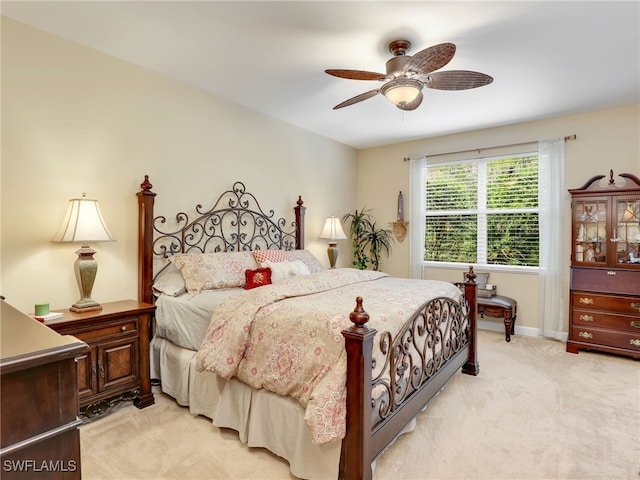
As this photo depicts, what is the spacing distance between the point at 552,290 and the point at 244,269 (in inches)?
142

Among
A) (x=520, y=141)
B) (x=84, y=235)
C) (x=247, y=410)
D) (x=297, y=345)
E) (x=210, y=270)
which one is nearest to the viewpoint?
(x=297, y=345)

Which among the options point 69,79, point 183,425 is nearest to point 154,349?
point 183,425

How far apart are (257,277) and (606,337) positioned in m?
3.57

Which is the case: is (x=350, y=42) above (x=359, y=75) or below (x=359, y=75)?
above

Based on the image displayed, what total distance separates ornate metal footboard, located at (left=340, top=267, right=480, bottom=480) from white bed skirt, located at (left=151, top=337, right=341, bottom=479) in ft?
0.53

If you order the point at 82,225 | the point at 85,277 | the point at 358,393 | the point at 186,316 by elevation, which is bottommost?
the point at 358,393

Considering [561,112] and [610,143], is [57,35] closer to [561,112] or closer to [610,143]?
[561,112]

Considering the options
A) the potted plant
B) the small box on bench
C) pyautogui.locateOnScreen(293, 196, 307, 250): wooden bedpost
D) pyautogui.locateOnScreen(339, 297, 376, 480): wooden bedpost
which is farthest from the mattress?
the small box on bench

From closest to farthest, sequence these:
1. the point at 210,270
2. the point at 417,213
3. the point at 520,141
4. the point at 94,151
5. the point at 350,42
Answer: the point at 350,42 → the point at 94,151 → the point at 210,270 → the point at 520,141 → the point at 417,213

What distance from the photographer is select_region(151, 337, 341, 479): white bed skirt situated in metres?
1.77

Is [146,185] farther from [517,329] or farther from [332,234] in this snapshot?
[517,329]

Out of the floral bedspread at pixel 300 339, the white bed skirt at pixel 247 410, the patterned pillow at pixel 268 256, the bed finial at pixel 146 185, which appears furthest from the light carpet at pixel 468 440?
the bed finial at pixel 146 185

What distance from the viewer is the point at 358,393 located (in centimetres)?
158

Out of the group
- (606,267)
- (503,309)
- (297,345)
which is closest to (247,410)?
(297,345)
